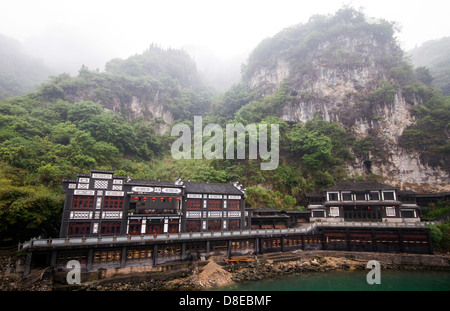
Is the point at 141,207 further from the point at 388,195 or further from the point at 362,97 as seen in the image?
the point at 362,97

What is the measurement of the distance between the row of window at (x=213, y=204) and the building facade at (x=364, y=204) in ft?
58.3

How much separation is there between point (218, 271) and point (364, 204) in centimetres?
3152

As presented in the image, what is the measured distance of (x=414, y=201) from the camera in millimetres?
43188

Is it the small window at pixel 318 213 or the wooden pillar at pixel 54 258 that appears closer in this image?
the wooden pillar at pixel 54 258

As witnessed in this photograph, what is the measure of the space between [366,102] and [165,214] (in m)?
62.7

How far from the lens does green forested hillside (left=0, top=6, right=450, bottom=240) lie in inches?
1346

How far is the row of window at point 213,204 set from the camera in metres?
35.0

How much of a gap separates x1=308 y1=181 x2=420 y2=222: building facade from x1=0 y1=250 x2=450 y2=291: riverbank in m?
10.0

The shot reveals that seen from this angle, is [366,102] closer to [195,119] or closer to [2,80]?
[195,119]

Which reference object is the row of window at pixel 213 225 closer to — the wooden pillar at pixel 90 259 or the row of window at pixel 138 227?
the row of window at pixel 138 227

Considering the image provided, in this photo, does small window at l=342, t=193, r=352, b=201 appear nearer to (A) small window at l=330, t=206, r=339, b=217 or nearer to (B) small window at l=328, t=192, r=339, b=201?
(B) small window at l=328, t=192, r=339, b=201

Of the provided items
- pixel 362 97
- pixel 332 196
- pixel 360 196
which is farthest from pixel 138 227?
pixel 362 97

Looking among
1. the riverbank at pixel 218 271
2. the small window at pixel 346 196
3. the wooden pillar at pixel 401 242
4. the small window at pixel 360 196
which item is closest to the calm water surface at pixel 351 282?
the riverbank at pixel 218 271
